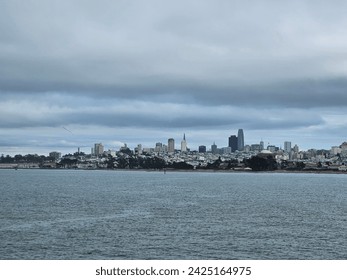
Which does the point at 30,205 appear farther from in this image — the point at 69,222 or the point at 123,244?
the point at 123,244

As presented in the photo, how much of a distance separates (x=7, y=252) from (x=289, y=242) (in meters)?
22.6

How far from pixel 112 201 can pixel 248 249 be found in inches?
1848

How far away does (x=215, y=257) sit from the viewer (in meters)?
40.4

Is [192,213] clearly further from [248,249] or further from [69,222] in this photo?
[248,249]

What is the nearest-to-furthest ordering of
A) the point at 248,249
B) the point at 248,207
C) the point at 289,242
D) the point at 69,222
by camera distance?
the point at 248,249 < the point at 289,242 < the point at 69,222 < the point at 248,207

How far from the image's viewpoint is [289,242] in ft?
153

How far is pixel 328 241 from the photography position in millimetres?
47469

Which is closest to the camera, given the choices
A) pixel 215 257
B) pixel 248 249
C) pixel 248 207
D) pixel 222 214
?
pixel 215 257

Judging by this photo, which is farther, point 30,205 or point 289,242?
point 30,205
